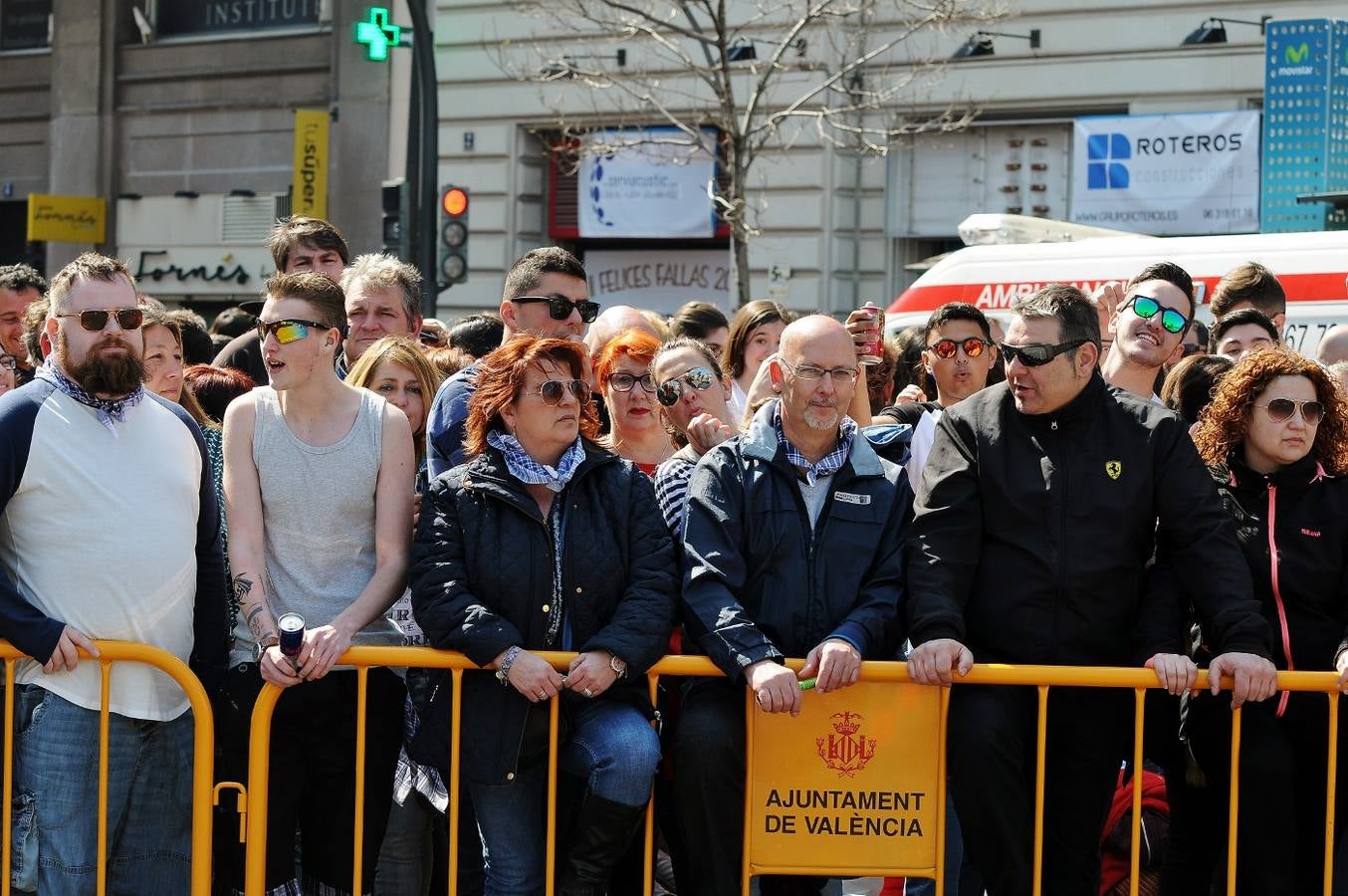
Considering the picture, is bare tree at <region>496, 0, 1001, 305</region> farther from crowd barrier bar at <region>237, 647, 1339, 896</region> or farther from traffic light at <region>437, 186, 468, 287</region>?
crowd barrier bar at <region>237, 647, 1339, 896</region>

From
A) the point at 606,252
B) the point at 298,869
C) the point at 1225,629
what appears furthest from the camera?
the point at 606,252

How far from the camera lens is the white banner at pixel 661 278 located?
20.1 metres

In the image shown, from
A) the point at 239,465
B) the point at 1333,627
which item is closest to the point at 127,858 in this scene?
the point at 239,465

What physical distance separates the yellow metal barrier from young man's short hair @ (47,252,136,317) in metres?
0.97

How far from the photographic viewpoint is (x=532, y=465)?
452cm

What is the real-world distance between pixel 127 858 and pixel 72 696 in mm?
514

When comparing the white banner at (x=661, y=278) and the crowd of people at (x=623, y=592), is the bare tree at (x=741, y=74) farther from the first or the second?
the crowd of people at (x=623, y=592)

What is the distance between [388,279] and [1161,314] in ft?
9.42

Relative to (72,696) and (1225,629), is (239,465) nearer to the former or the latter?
Result: (72,696)

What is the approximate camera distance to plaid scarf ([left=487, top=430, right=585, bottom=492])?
4500 millimetres

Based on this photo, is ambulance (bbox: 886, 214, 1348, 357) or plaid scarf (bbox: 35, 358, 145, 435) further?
ambulance (bbox: 886, 214, 1348, 357)

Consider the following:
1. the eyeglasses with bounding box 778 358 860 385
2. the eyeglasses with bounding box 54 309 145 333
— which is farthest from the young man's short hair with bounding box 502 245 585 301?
the eyeglasses with bounding box 54 309 145 333

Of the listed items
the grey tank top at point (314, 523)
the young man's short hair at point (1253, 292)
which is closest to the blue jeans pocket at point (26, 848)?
the grey tank top at point (314, 523)

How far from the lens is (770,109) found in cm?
1839
